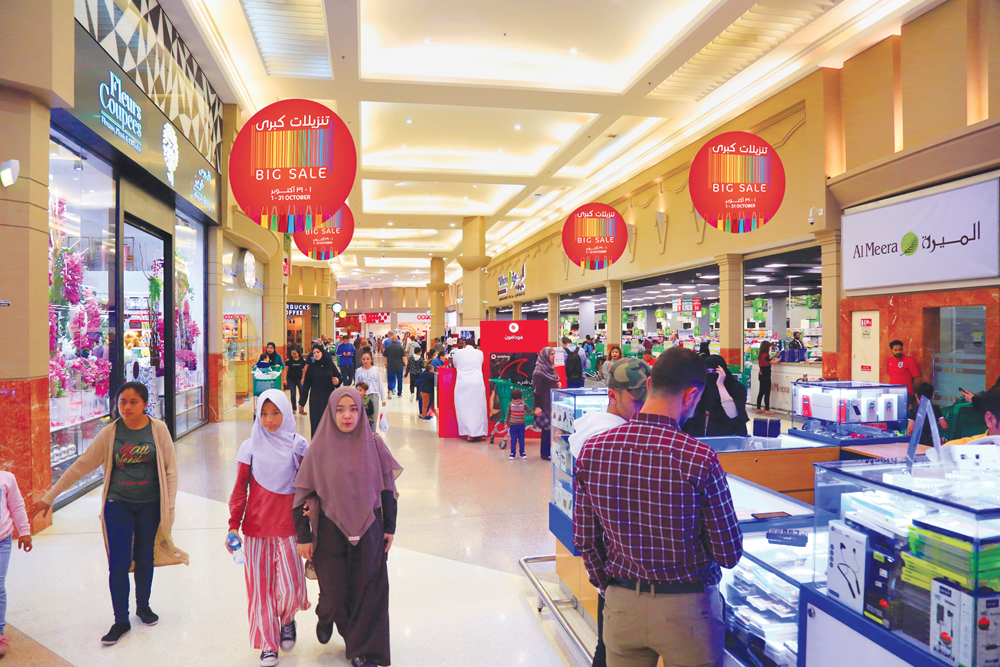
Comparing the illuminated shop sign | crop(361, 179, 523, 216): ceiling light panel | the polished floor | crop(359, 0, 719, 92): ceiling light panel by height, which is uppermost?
crop(359, 0, 719, 92): ceiling light panel

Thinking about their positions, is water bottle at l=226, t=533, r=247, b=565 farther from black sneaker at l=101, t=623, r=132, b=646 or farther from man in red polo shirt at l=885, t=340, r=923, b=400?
man in red polo shirt at l=885, t=340, r=923, b=400

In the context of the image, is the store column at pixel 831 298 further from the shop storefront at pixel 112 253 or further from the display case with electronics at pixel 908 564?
the shop storefront at pixel 112 253

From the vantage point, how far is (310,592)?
377cm

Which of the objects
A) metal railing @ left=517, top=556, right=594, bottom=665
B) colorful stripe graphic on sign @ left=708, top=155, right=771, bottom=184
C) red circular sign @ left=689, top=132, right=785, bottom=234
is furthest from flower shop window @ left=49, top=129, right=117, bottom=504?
colorful stripe graphic on sign @ left=708, top=155, right=771, bottom=184

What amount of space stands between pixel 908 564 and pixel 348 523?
7.11 ft

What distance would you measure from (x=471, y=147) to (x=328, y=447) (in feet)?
40.5

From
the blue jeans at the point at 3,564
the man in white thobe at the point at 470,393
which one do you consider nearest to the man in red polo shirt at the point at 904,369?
Answer: the man in white thobe at the point at 470,393

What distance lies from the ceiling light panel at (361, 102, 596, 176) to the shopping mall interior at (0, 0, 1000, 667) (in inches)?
5.1

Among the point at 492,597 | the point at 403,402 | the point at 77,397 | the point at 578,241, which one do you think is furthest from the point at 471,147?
the point at 492,597

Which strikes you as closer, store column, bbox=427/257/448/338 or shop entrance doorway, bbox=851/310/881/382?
shop entrance doorway, bbox=851/310/881/382

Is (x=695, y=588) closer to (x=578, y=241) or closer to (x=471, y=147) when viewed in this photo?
(x=578, y=241)

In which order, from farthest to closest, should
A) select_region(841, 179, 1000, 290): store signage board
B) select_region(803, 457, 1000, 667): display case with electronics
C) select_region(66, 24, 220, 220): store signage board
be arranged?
select_region(841, 179, 1000, 290): store signage board < select_region(66, 24, 220, 220): store signage board < select_region(803, 457, 1000, 667): display case with electronics

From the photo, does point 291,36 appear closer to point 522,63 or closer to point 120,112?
point 120,112

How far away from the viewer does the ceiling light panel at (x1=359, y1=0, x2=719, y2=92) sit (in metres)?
8.17
